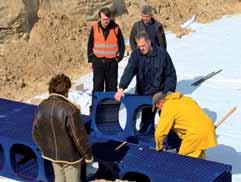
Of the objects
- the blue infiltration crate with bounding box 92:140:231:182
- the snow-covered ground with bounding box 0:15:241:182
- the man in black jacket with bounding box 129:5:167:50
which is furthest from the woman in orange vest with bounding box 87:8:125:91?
the blue infiltration crate with bounding box 92:140:231:182

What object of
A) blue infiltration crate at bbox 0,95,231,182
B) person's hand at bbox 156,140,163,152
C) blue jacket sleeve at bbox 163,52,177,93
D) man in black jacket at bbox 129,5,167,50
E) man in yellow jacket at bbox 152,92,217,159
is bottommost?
blue infiltration crate at bbox 0,95,231,182

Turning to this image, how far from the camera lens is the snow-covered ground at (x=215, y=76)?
750 cm

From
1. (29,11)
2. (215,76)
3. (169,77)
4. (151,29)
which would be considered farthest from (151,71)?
(29,11)

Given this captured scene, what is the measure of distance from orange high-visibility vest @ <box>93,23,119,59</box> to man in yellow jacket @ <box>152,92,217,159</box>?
206 centimetres

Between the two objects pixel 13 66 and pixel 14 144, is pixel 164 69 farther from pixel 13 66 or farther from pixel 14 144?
pixel 13 66

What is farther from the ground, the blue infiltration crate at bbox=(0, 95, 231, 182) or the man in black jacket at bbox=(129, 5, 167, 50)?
the man in black jacket at bbox=(129, 5, 167, 50)

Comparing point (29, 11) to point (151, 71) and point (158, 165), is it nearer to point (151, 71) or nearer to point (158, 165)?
point (151, 71)

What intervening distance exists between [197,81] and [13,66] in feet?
10.7

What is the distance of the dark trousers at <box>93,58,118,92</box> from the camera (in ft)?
26.1

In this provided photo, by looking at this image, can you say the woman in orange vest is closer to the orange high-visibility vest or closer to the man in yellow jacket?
the orange high-visibility vest

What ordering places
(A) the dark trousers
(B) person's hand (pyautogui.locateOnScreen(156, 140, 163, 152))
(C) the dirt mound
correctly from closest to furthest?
(B) person's hand (pyautogui.locateOnScreen(156, 140, 163, 152)) < (A) the dark trousers < (C) the dirt mound

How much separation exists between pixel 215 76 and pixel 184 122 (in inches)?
178

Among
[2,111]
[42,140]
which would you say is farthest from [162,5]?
[42,140]

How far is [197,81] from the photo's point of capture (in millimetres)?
9984
